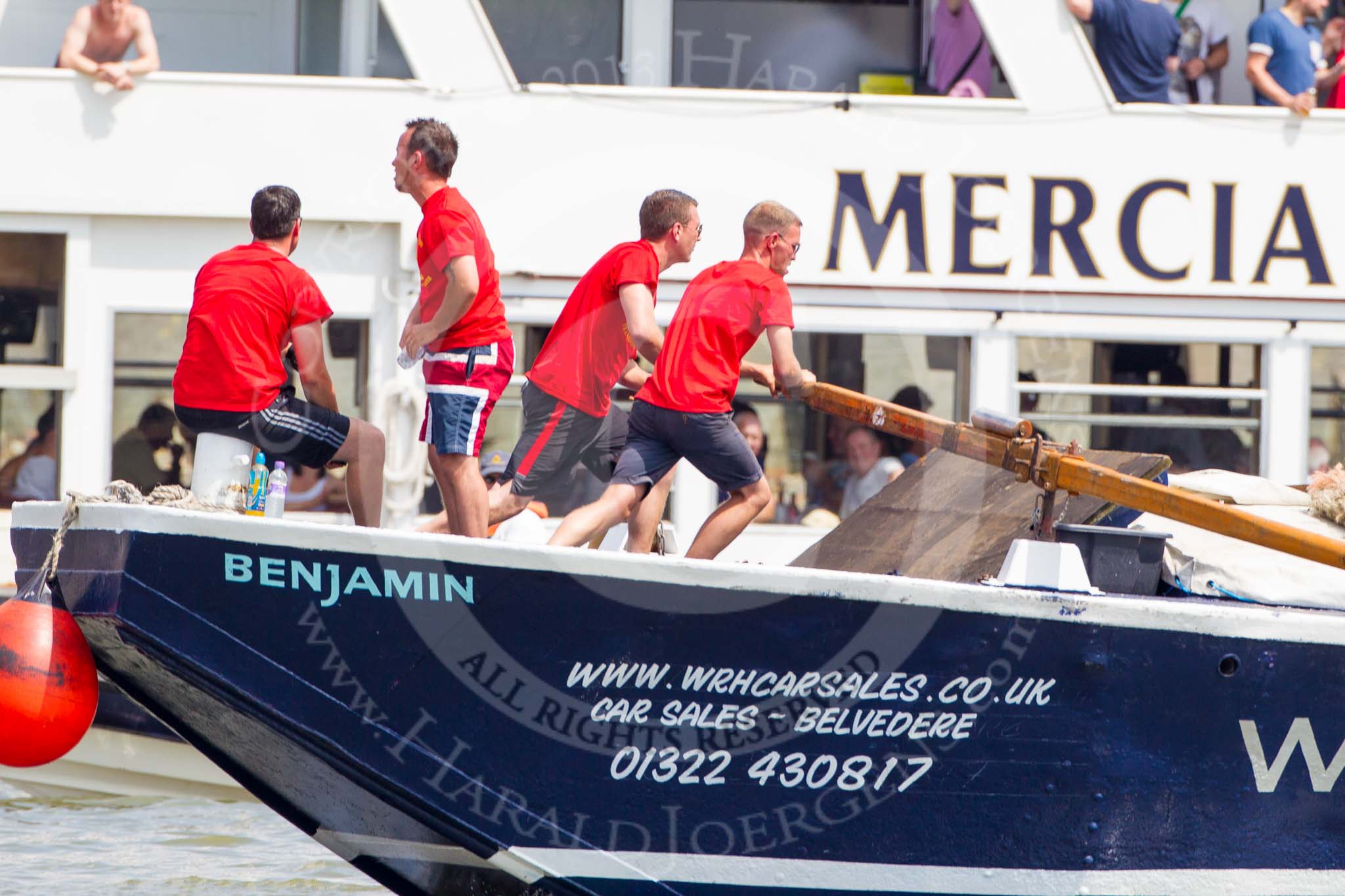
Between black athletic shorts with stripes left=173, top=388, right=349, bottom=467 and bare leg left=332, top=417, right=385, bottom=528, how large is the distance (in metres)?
0.03

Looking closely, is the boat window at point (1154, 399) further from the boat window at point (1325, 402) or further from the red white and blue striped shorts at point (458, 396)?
the red white and blue striped shorts at point (458, 396)

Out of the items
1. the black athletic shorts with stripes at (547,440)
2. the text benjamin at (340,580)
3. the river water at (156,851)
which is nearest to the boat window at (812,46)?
the black athletic shorts with stripes at (547,440)

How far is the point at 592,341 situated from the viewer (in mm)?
5605

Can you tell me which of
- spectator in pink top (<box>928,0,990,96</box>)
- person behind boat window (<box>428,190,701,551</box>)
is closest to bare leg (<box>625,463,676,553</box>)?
person behind boat window (<box>428,190,701,551</box>)

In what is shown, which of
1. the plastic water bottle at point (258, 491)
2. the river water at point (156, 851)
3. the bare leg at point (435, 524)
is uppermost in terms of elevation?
the plastic water bottle at point (258, 491)

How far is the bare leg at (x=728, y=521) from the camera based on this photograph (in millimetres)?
5492

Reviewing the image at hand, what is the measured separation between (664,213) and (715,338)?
463 mm

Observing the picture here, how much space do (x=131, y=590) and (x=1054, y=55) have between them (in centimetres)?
667

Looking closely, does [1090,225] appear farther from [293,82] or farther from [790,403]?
[293,82]

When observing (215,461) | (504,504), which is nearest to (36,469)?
(504,504)

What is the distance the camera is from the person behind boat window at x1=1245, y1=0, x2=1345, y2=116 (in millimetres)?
9422

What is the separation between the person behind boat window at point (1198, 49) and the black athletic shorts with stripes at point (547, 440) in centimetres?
565

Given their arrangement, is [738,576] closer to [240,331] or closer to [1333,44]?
[240,331]

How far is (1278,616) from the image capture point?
442 cm
